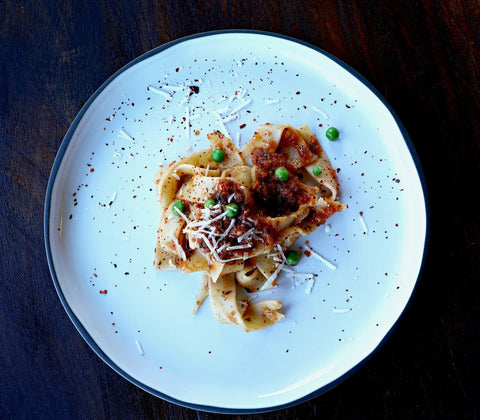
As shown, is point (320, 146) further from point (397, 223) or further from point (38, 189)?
point (38, 189)

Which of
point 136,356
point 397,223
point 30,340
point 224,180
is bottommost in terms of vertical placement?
point 136,356

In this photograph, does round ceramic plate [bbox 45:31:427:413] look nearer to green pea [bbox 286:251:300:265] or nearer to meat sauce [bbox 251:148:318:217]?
green pea [bbox 286:251:300:265]

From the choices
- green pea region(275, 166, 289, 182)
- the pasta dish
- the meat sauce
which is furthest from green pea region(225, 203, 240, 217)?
green pea region(275, 166, 289, 182)

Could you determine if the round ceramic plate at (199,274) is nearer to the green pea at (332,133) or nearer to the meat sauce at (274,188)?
the green pea at (332,133)

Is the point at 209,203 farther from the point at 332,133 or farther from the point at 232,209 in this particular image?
the point at 332,133

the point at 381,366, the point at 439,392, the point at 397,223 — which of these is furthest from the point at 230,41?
the point at 439,392

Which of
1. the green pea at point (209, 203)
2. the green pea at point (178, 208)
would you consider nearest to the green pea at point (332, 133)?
the green pea at point (209, 203)

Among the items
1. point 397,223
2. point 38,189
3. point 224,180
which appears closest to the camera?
point 224,180
